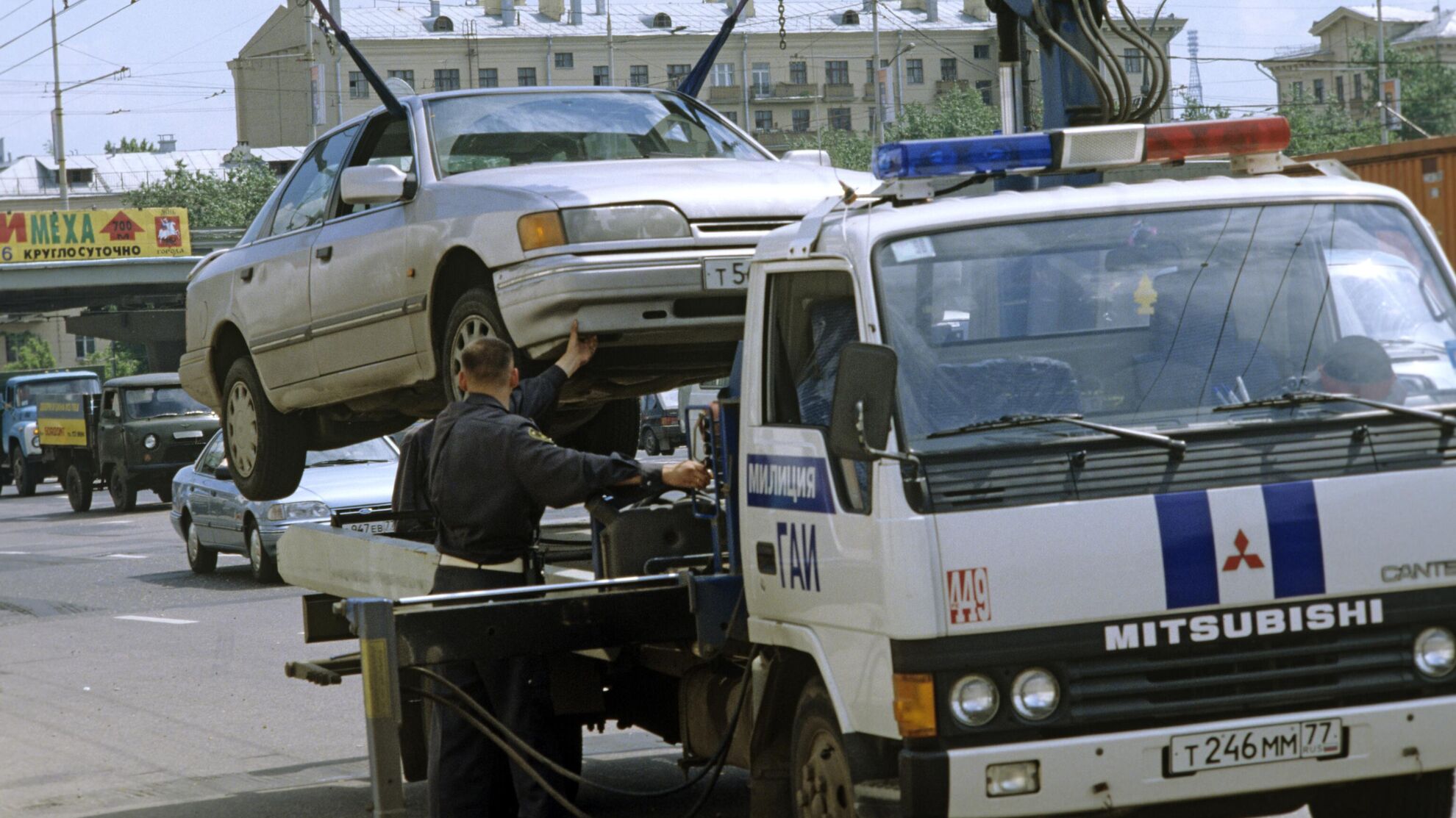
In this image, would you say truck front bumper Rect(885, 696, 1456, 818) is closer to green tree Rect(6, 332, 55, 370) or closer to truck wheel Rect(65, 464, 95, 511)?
truck wheel Rect(65, 464, 95, 511)

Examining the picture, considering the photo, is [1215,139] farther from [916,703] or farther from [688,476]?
[916,703]

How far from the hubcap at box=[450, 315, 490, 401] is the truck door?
302 millimetres

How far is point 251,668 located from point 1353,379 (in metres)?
9.35

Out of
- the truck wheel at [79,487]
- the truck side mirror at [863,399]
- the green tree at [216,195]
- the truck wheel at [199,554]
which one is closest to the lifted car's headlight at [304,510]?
the truck wheel at [199,554]

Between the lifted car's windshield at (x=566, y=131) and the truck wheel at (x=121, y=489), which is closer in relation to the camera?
the lifted car's windshield at (x=566, y=131)

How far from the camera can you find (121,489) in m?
30.1

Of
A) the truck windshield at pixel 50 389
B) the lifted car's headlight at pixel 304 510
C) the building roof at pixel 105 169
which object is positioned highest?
the building roof at pixel 105 169

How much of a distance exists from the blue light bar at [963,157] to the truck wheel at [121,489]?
85.1 feet

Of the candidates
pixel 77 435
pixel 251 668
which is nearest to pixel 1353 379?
pixel 251 668

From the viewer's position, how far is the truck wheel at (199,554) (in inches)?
774

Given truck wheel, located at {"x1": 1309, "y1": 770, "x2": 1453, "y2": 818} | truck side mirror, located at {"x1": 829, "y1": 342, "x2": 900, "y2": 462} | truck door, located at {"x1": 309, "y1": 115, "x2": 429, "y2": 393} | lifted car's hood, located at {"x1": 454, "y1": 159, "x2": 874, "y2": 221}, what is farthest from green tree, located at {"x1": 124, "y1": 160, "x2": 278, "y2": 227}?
truck side mirror, located at {"x1": 829, "y1": 342, "x2": 900, "y2": 462}

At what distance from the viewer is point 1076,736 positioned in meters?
4.34

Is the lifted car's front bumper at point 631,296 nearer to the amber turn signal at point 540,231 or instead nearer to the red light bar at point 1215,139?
the amber turn signal at point 540,231

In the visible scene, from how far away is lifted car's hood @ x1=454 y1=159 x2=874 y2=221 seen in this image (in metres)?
6.75
